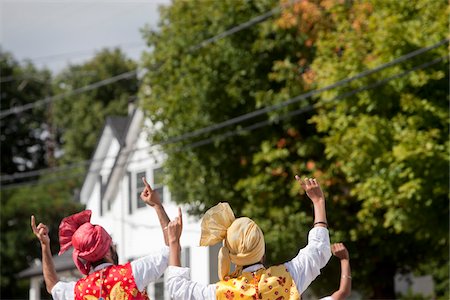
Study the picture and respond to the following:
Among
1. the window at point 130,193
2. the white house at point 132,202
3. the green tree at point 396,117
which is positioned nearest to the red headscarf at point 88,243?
the green tree at point 396,117

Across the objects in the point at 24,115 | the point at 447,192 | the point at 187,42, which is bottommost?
the point at 447,192

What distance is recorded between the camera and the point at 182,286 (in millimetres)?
7141

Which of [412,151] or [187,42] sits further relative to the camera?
[187,42]

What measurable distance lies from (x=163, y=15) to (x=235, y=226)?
24093mm

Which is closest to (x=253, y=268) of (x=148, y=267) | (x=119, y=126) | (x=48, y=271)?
(x=148, y=267)

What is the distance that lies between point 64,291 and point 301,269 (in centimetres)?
148

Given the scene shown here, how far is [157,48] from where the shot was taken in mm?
31234

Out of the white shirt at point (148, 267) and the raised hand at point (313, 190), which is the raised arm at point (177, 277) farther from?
the raised hand at point (313, 190)

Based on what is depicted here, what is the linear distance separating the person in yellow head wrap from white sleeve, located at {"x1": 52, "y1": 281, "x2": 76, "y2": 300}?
80 centimetres

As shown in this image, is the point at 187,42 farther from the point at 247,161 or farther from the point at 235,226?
the point at 235,226

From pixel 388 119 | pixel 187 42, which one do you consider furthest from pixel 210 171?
pixel 388 119

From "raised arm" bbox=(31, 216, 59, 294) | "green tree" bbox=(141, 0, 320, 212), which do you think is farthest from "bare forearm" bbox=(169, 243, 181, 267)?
"green tree" bbox=(141, 0, 320, 212)

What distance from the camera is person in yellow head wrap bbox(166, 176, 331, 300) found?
282 inches

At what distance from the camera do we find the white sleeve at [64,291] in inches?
307
